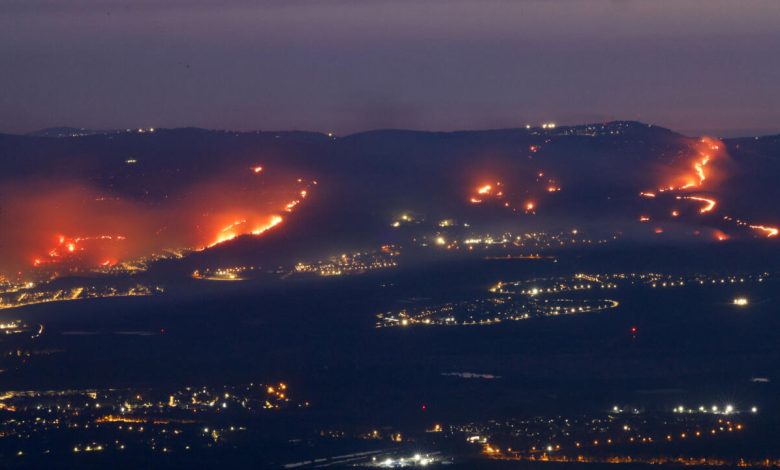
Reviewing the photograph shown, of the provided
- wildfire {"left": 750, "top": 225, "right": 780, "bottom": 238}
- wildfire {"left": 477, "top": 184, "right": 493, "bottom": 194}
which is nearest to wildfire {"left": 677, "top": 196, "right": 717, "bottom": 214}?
wildfire {"left": 750, "top": 225, "right": 780, "bottom": 238}

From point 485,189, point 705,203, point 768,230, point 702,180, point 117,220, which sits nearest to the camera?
point 117,220

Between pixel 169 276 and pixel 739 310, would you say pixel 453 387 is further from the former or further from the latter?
pixel 169 276

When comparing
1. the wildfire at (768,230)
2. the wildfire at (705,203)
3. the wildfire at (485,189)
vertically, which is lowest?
the wildfire at (768,230)

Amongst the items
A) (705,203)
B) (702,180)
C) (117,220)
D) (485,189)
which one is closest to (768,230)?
(705,203)

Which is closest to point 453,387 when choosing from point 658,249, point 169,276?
point 169,276

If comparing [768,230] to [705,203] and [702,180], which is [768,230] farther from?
[702,180]

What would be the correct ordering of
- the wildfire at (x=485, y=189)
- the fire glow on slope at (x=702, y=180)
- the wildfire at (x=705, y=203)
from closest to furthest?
the fire glow on slope at (x=702, y=180) → the wildfire at (x=705, y=203) → the wildfire at (x=485, y=189)

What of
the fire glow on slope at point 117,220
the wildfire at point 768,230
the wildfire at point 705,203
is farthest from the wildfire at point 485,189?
the wildfire at point 768,230

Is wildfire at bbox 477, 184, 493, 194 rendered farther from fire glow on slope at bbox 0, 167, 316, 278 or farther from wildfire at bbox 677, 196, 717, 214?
wildfire at bbox 677, 196, 717, 214

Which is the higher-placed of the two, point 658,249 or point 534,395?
point 658,249

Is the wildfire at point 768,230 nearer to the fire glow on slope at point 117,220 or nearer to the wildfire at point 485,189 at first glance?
the wildfire at point 485,189

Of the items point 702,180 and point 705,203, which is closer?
point 705,203
